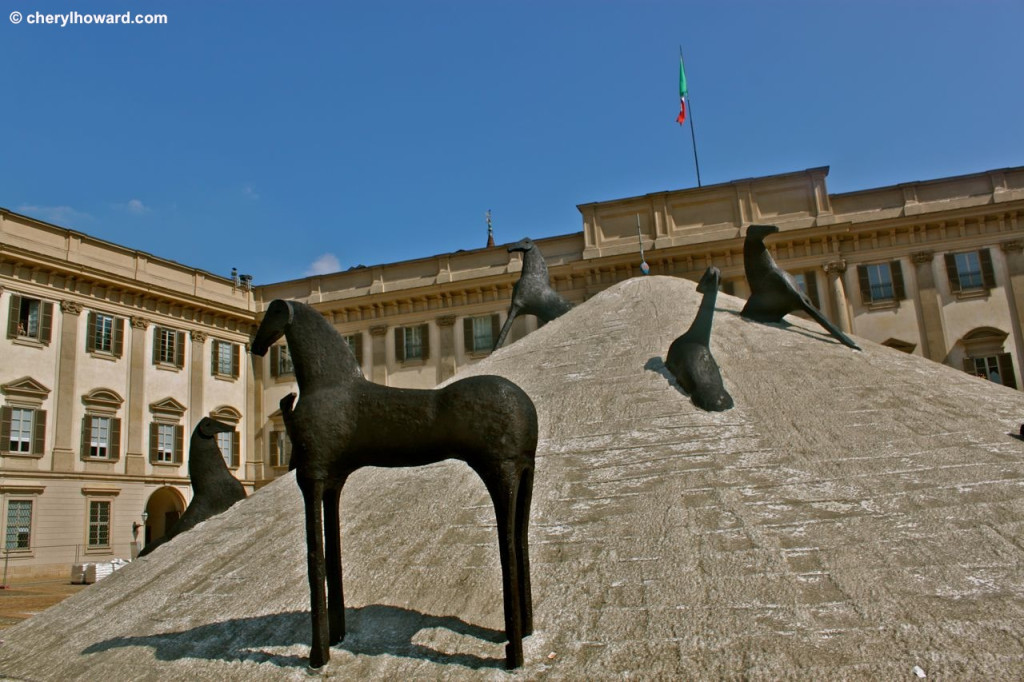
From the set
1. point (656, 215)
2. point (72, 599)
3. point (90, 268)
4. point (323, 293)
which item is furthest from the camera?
point (323, 293)

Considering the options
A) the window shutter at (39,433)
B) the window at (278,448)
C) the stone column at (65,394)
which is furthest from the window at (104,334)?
the window at (278,448)

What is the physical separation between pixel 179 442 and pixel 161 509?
120 inches

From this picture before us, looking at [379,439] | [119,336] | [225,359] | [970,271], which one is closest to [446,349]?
[225,359]

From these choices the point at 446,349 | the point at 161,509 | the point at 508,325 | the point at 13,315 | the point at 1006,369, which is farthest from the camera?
the point at 446,349

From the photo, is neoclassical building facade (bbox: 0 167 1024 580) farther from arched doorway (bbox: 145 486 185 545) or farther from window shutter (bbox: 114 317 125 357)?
window shutter (bbox: 114 317 125 357)

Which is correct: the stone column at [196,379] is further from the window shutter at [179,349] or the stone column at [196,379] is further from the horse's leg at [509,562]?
the horse's leg at [509,562]

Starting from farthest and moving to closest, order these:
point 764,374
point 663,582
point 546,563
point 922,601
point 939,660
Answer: point 764,374
point 546,563
point 663,582
point 922,601
point 939,660

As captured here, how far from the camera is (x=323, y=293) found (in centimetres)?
4178

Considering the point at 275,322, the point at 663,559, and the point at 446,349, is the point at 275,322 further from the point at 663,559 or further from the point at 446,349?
the point at 446,349

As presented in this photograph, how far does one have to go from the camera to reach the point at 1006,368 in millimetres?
30469

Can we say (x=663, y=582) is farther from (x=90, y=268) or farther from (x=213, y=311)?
(x=213, y=311)

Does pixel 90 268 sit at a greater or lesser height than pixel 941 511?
greater

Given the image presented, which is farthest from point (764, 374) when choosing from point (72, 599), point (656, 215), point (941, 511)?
point (656, 215)

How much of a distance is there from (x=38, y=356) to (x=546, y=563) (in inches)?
1185
